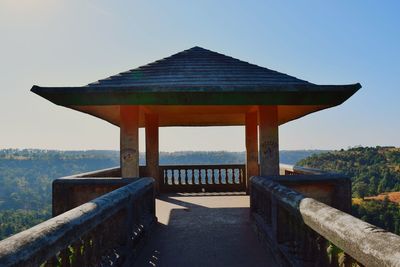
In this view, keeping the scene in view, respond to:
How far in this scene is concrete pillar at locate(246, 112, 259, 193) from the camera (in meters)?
10.6

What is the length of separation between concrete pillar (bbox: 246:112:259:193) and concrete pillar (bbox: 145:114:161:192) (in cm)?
306

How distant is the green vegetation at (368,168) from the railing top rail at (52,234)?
58.1 metres

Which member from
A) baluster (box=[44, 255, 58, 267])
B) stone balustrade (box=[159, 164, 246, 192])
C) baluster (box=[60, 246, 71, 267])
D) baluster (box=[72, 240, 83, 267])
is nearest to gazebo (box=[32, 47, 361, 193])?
stone balustrade (box=[159, 164, 246, 192])

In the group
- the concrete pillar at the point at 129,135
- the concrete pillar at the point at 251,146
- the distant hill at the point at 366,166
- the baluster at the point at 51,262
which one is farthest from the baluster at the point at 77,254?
the distant hill at the point at 366,166

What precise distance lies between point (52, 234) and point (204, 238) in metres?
3.79

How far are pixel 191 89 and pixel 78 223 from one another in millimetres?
4492

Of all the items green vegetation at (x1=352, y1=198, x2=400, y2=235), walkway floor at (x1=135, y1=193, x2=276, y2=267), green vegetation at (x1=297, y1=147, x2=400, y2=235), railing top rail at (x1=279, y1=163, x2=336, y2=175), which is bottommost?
green vegetation at (x1=352, y1=198, x2=400, y2=235)

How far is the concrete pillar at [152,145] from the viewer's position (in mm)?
10516

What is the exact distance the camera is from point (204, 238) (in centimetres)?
567

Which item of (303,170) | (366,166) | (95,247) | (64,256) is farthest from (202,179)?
(366,166)

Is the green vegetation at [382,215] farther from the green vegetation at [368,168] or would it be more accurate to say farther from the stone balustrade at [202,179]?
the stone balustrade at [202,179]

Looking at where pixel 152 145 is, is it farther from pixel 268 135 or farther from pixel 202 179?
pixel 268 135

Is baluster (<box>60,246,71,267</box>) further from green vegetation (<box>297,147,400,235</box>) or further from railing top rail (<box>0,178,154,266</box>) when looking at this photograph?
green vegetation (<box>297,147,400,235</box>)

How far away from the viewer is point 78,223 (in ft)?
8.82
